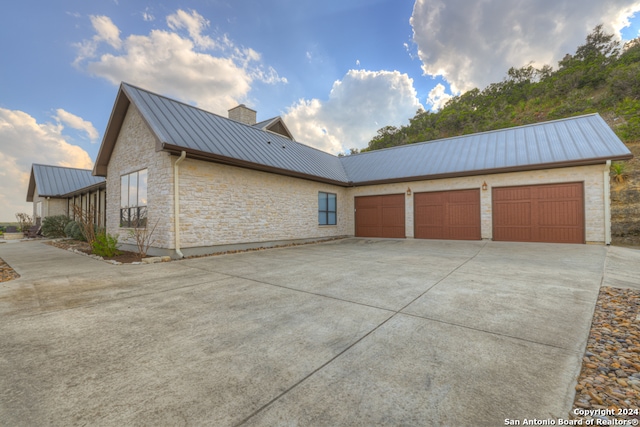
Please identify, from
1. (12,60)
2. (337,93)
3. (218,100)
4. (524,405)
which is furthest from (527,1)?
(12,60)

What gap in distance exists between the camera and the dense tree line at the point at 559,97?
2080 cm

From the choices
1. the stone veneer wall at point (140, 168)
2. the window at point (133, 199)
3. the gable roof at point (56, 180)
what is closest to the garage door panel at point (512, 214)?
the stone veneer wall at point (140, 168)

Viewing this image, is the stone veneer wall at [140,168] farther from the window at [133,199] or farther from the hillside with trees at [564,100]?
A: the hillside with trees at [564,100]

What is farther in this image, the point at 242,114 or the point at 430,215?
the point at 242,114

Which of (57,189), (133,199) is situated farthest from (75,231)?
(57,189)

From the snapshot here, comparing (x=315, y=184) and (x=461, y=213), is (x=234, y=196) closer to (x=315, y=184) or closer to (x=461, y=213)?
(x=315, y=184)

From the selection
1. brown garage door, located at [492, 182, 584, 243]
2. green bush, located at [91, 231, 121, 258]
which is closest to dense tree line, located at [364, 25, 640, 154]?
brown garage door, located at [492, 182, 584, 243]

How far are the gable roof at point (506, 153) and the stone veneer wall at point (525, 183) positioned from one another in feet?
1.48

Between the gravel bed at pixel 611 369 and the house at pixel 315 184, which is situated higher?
the house at pixel 315 184

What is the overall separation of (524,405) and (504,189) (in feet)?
39.7

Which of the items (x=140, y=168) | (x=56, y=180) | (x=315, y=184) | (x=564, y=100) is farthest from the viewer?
(x=564, y=100)

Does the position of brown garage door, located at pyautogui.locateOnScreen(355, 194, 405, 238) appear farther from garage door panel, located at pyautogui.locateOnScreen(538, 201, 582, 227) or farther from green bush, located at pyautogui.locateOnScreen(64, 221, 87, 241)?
green bush, located at pyautogui.locateOnScreen(64, 221, 87, 241)

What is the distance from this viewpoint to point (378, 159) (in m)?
16.4

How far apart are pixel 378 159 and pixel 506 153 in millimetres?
6680
